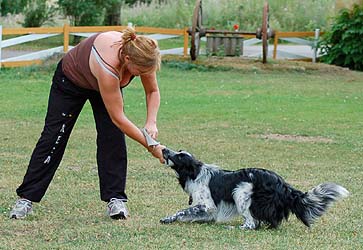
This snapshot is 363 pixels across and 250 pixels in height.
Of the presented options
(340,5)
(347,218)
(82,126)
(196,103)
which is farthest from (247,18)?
(347,218)

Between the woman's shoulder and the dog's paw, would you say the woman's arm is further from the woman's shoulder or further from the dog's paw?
the dog's paw

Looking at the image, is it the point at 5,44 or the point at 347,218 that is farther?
the point at 5,44

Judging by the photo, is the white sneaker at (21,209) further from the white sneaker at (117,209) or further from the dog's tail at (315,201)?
the dog's tail at (315,201)

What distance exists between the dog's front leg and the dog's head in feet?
0.79

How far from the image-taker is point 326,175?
9523 mm

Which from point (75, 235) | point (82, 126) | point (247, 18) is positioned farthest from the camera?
point (247, 18)

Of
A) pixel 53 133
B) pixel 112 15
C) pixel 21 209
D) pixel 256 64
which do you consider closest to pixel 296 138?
pixel 53 133

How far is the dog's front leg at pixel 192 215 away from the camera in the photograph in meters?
6.90

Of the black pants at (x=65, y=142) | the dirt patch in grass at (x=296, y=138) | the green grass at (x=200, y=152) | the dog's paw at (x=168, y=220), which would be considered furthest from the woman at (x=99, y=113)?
the dirt patch in grass at (x=296, y=138)

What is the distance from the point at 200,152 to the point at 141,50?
493 centimetres

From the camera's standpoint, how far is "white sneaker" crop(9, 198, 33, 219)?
706cm

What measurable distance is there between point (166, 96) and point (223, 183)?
33.5ft

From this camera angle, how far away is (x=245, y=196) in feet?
22.1

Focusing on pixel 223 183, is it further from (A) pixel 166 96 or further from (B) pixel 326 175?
(A) pixel 166 96
